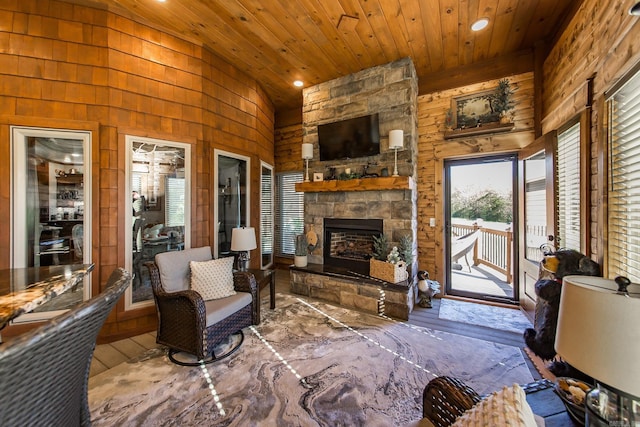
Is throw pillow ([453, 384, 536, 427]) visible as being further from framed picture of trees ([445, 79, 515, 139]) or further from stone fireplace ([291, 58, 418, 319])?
framed picture of trees ([445, 79, 515, 139])

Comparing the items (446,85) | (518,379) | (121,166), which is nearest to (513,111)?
(446,85)

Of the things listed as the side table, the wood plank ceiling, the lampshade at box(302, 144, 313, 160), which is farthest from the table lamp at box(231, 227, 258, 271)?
the side table

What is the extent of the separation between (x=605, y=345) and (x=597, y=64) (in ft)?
8.25

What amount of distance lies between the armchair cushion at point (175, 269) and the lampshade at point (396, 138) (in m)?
2.91

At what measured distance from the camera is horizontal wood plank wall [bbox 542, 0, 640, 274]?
171cm

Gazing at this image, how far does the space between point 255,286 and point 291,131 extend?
381 cm

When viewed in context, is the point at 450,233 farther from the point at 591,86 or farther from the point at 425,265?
the point at 591,86

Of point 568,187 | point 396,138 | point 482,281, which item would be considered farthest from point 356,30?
point 482,281

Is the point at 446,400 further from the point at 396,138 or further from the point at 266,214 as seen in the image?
the point at 266,214

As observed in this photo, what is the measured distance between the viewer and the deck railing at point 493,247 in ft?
12.4

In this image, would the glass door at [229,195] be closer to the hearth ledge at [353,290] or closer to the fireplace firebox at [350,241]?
the hearth ledge at [353,290]

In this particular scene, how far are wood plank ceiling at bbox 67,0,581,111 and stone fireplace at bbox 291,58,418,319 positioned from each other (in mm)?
328

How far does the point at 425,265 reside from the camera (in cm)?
405

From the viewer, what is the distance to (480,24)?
2.87 metres
